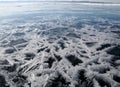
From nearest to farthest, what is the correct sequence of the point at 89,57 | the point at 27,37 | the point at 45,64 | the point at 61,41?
the point at 45,64
the point at 89,57
the point at 61,41
the point at 27,37

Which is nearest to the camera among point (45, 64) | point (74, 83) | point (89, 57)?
point (74, 83)

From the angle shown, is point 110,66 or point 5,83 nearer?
point 5,83

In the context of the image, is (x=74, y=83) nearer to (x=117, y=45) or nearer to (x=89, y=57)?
(x=89, y=57)

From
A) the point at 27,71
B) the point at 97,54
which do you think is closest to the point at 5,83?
the point at 27,71

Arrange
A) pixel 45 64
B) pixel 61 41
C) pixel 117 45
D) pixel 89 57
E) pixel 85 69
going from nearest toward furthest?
pixel 85 69
pixel 45 64
pixel 89 57
pixel 117 45
pixel 61 41

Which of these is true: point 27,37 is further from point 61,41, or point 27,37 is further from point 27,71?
point 27,71

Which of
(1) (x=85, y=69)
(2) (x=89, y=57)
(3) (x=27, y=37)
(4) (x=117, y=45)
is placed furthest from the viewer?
(3) (x=27, y=37)

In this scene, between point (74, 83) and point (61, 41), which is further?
point (61, 41)

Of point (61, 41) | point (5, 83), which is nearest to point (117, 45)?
point (61, 41)
